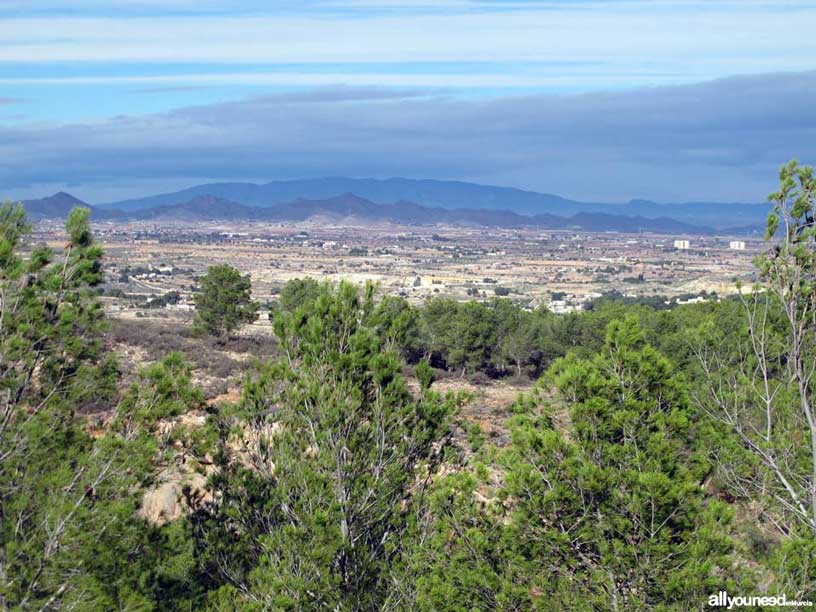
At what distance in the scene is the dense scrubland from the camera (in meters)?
8.01

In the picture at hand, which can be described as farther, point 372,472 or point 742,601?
point 372,472

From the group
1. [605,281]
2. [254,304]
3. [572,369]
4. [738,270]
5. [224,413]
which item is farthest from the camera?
[738,270]

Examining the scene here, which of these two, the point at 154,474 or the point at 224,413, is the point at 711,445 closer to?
the point at 224,413

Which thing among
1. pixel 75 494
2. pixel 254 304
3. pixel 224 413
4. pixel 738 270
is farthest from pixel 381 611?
pixel 738 270

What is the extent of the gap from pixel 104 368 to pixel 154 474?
127 cm

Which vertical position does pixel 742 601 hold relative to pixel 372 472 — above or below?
below

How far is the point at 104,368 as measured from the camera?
9164mm

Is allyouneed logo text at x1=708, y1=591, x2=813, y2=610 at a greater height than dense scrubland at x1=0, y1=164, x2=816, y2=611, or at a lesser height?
lesser

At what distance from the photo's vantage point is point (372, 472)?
381 inches

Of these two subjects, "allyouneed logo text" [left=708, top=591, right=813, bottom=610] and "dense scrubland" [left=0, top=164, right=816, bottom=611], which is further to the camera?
"dense scrubland" [left=0, top=164, right=816, bottom=611]

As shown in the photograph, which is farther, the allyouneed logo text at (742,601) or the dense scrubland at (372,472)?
the dense scrubland at (372,472)

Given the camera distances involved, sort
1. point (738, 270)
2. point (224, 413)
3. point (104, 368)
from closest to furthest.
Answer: point (104, 368)
point (224, 413)
point (738, 270)

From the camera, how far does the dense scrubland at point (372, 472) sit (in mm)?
8008

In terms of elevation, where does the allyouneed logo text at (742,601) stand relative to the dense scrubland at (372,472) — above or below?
below
